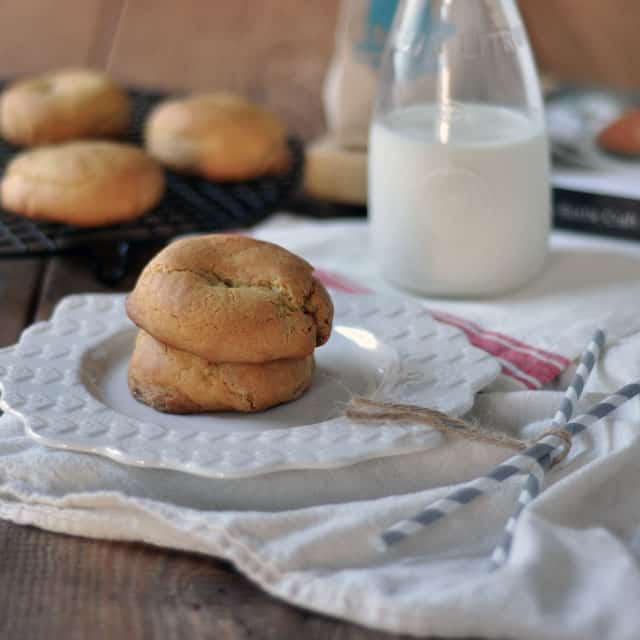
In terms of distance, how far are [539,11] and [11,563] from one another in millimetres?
1702

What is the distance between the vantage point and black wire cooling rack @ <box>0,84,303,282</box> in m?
1.23

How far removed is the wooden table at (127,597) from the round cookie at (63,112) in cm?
85

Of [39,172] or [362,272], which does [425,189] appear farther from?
[39,172]

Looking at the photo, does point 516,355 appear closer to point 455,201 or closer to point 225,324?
point 455,201

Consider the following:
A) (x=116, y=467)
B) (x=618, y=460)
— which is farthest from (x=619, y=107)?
(x=116, y=467)

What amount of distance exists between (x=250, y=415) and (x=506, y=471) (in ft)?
0.66

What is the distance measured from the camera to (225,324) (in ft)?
2.70

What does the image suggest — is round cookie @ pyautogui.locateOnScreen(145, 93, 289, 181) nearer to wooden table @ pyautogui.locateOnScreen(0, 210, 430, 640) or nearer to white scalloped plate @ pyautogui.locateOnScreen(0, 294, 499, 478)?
white scalloped plate @ pyautogui.locateOnScreen(0, 294, 499, 478)

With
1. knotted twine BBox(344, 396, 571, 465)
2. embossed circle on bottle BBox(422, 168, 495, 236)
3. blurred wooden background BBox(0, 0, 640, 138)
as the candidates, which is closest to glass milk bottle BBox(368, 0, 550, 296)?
embossed circle on bottle BBox(422, 168, 495, 236)

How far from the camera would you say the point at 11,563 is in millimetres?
741

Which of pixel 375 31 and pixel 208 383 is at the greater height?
pixel 375 31

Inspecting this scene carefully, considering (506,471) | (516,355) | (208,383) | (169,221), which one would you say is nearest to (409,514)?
(506,471)

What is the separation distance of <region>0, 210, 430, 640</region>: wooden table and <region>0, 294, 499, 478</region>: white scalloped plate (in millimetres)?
65

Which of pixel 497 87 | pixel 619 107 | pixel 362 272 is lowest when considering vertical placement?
pixel 362 272
